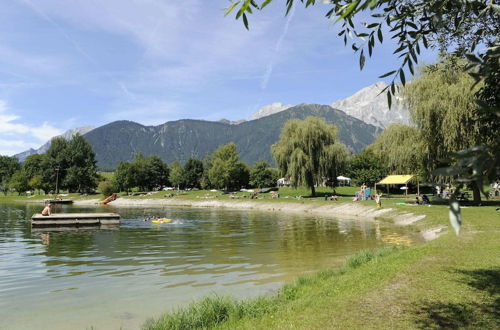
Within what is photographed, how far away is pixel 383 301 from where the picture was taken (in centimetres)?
790

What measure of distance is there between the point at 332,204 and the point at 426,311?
42173 mm

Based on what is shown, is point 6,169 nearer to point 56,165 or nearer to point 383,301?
point 56,165

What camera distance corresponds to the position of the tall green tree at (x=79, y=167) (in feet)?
371

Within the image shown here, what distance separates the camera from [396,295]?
8242 mm

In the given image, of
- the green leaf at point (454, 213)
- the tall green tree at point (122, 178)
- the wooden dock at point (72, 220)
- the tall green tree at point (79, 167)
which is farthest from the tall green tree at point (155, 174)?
the green leaf at point (454, 213)

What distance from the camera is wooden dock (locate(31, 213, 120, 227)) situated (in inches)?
1355

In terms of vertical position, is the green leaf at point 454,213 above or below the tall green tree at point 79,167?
below

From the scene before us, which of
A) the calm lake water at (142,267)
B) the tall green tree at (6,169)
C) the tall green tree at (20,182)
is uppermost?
the tall green tree at (6,169)

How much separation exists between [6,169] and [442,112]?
156 metres

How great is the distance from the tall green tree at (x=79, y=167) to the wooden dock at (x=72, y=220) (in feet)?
274

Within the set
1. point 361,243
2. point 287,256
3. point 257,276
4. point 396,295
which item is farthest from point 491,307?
point 361,243

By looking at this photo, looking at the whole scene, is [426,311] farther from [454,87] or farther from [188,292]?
[454,87]

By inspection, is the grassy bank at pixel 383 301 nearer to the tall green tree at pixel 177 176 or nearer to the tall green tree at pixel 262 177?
the tall green tree at pixel 262 177

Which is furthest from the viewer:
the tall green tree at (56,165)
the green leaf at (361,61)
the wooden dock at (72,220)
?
the tall green tree at (56,165)
